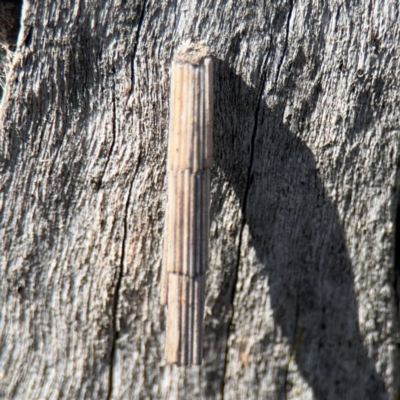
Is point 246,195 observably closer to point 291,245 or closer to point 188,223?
point 291,245

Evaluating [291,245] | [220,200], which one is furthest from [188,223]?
[291,245]

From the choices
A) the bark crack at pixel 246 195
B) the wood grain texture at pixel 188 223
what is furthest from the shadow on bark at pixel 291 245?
the wood grain texture at pixel 188 223

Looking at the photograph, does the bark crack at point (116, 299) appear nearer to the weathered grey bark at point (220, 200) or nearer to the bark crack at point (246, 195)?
the weathered grey bark at point (220, 200)

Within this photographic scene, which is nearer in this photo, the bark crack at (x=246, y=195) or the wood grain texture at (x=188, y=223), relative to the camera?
the wood grain texture at (x=188, y=223)

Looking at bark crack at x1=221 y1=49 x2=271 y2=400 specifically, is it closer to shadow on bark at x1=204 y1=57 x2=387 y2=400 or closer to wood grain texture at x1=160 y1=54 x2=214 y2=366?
shadow on bark at x1=204 y1=57 x2=387 y2=400

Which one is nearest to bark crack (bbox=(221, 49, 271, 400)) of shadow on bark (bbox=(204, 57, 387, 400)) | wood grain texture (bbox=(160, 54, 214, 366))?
shadow on bark (bbox=(204, 57, 387, 400))

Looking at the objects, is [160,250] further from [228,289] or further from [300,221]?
[300,221]

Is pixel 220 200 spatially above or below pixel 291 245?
above
